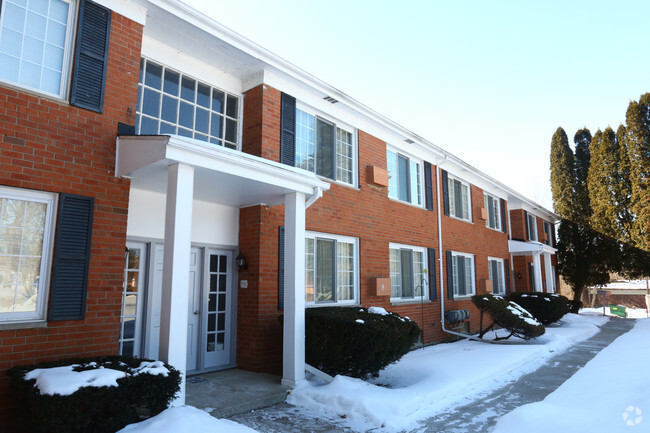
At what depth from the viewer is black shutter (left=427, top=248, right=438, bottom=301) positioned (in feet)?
38.0

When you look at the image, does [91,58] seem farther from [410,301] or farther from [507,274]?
[507,274]

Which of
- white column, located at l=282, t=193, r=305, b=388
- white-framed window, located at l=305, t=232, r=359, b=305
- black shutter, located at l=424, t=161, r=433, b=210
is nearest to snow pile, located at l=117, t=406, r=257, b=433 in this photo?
white column, located at l=282, t=193, r=305, b=388

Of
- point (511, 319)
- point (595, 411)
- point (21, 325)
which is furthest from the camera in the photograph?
point (511, 319)

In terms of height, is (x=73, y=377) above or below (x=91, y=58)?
below

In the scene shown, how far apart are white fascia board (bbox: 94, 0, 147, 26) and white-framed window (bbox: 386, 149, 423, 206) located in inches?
262

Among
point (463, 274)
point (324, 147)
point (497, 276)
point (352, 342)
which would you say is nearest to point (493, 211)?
point (497, 276)

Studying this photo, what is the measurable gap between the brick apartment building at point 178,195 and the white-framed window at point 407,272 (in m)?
0.06

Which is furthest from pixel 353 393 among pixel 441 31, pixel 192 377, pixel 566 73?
pixel 566 73

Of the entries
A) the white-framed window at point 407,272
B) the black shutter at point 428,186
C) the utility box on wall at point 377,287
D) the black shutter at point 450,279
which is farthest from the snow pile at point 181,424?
the black shutter at point 450,279

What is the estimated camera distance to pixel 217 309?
23.4 feet

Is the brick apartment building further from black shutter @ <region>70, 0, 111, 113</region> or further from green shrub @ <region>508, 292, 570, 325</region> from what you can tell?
green shrub @ <region>508, 292, 570, 325</region>

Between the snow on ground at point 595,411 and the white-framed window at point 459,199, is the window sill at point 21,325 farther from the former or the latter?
the white-framed window at point 459,199

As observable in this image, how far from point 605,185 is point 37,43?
24377 mm

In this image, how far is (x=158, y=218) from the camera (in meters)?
6.27
